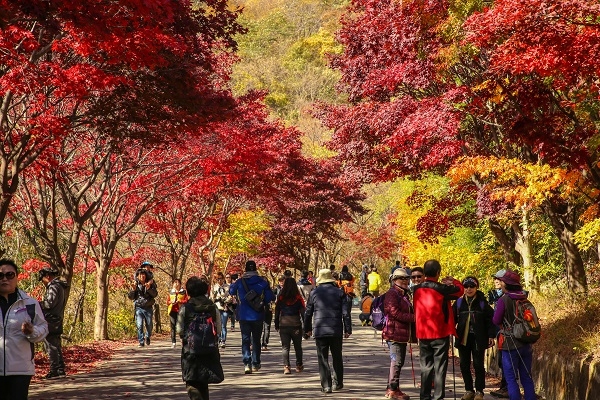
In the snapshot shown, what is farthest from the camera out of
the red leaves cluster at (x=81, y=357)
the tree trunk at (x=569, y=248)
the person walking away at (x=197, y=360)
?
the tree trunk at (x=569, y=248)

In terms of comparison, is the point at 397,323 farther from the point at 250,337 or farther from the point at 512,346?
the point at 250,337

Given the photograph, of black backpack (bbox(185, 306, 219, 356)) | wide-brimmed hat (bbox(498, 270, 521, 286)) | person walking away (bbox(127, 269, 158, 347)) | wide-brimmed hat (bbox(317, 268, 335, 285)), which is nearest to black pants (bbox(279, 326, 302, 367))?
wide-brimmed hat (bbox(317, 268, 335, 285))

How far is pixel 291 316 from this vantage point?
49.9 ft

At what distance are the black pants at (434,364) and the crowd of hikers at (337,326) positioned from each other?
1 centimetres

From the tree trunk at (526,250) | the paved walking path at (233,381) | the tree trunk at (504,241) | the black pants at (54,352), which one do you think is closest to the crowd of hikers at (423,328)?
the paved walking path at (233,381)

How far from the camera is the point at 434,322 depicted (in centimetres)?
1093

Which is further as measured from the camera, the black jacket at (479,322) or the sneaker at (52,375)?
the sneaker at (52,375)

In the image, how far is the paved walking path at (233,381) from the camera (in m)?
12.3

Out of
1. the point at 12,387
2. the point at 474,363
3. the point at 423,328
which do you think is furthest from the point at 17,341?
the point at 474,363

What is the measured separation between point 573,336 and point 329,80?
68.4 meters

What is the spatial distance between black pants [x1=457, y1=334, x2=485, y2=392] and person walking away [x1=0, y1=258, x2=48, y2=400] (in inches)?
259

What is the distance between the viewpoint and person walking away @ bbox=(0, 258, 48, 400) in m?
7.59

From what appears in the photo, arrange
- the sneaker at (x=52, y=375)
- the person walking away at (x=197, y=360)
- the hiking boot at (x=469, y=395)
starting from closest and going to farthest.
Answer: the person walking away at (x=197, y=360) → the hiking boot at (x=469, y=395) → the sneaker at (x=52, y=375)

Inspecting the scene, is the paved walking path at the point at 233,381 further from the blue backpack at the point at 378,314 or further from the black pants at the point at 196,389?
the black pants at the point at 196,389
